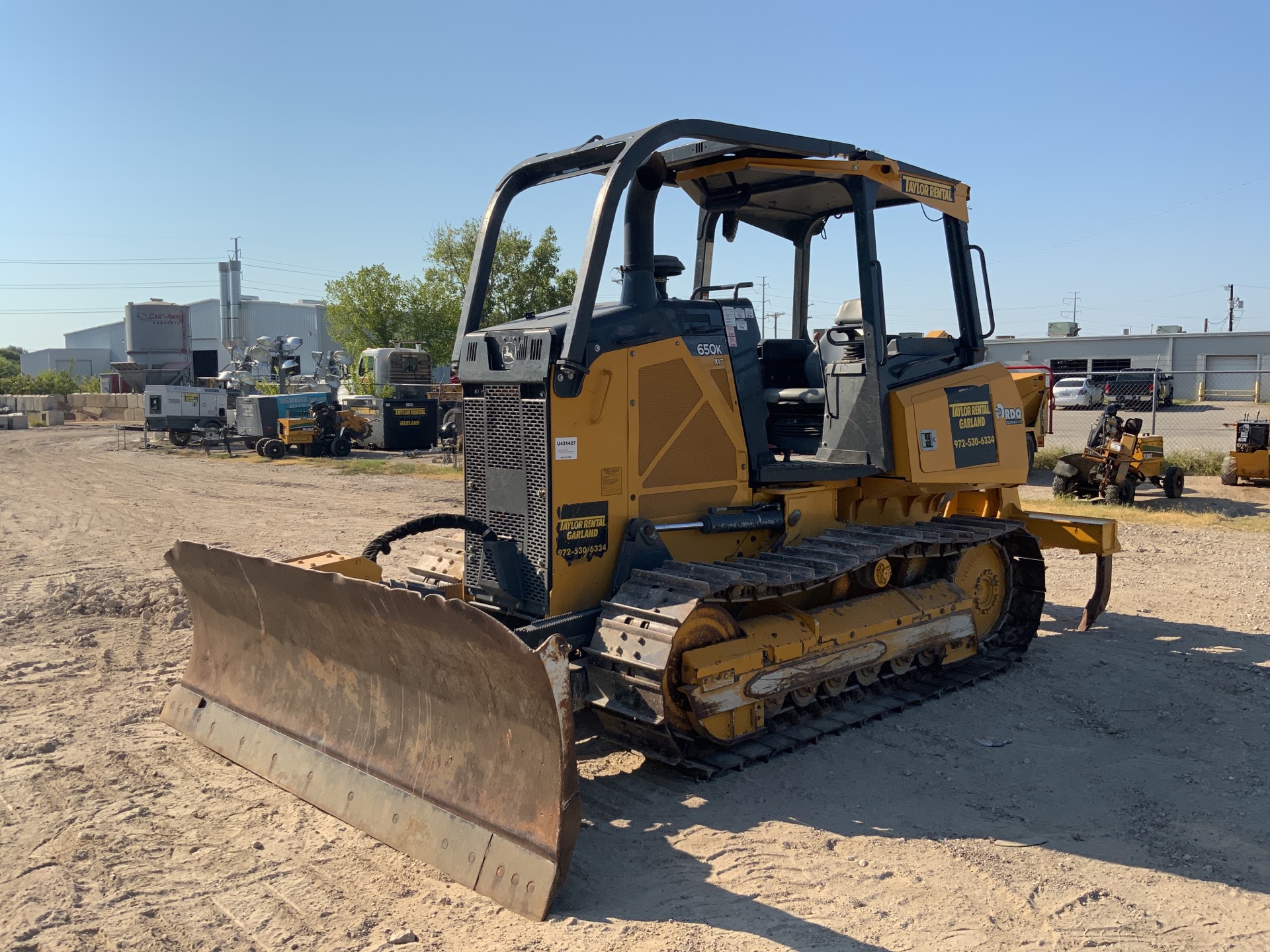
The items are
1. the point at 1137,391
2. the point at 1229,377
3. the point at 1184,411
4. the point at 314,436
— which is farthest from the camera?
the point at 1229,377

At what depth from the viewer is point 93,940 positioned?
3.71m

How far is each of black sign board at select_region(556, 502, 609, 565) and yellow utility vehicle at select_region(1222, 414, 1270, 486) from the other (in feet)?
51.7

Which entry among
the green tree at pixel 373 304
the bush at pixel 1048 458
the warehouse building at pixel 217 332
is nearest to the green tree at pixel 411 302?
the green tree at pixel 373 304

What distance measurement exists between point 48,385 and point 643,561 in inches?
2271

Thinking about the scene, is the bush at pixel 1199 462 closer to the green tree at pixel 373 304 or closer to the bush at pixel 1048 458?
the bush at pixel 1048 458

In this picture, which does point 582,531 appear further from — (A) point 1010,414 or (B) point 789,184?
(A) point 1010,414

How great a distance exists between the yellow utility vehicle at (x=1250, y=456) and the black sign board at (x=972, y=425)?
12.7 m

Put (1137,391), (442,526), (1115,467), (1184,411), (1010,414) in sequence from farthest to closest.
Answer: (1137,391) → (1184,411) → (1115,467) → (1010,414) → (442,526)

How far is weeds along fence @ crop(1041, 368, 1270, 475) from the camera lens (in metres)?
19.9

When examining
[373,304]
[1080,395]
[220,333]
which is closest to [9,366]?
[220,333]

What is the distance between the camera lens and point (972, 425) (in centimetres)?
702

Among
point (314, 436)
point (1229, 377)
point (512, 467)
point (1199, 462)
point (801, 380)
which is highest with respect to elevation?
point (1229, 377)

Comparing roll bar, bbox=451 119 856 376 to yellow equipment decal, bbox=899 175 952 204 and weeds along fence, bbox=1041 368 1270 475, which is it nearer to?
yellow equipment decal, bbox=899 175 952 204

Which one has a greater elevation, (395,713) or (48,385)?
(48,385)
